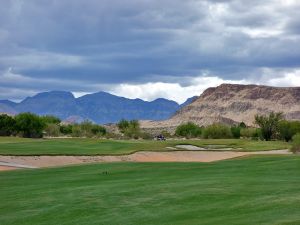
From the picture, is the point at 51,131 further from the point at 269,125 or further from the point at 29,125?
the point at 269,125

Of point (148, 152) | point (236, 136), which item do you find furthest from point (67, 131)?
point (148, 152)

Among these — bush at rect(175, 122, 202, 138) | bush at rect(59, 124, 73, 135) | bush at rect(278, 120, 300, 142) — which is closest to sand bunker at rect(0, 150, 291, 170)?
bush at rect(278, 120, 300, 142)

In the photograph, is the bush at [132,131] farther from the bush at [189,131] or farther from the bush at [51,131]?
the bush at [51,131]

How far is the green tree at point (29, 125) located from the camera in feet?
381

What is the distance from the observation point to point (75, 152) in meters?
64.2

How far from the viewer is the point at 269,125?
11181cm

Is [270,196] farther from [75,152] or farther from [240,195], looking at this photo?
[75,152]

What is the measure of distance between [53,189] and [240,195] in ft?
30.4

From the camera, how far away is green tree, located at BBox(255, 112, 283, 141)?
11037 centimetres

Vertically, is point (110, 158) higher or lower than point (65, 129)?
lower

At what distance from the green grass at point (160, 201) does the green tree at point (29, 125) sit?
86.6 metres

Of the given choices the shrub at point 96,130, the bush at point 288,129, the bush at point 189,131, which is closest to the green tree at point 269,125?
the bush at point 288,129

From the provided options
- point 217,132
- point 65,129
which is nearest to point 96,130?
point 65,129

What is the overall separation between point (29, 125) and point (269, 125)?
44422mm
